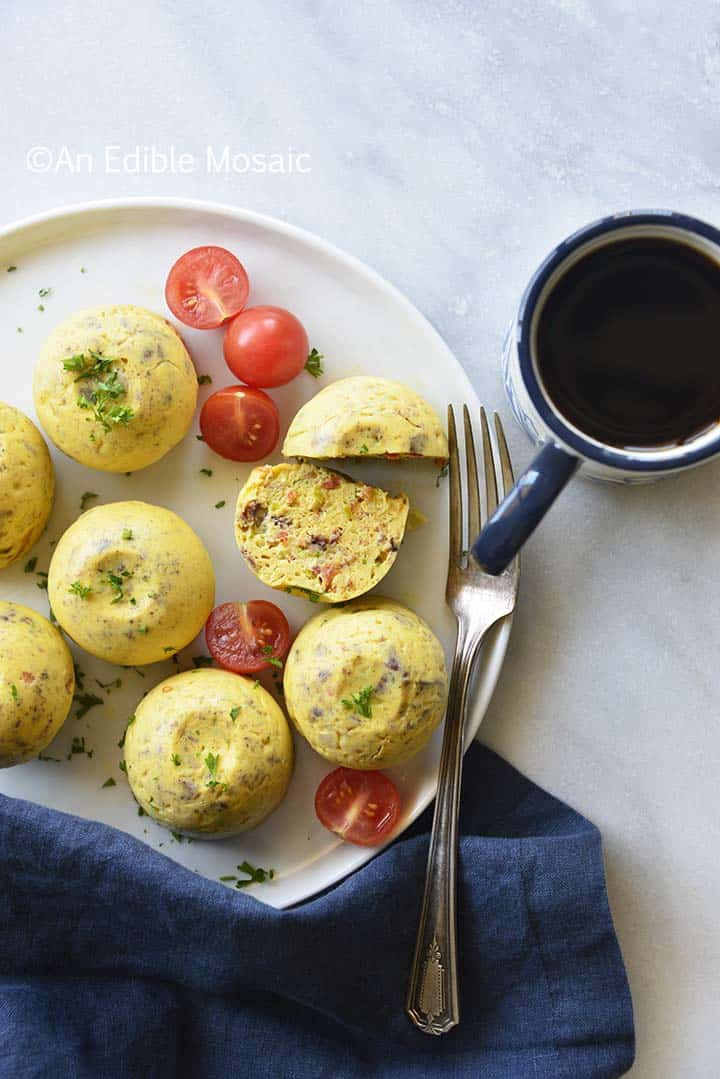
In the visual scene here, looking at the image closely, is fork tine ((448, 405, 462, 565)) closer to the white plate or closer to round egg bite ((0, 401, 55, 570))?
the white plate

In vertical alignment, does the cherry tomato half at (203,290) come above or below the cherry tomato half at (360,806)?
above

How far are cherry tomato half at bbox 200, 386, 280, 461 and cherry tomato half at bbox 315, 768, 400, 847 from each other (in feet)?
2.35

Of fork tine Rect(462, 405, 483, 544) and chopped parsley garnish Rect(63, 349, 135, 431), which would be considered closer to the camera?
chopped parsley garnish Rect(63, 349, 135, 431)

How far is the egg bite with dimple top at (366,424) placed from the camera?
1.99 meters

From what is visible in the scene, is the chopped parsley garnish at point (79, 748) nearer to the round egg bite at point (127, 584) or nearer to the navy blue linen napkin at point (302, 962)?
the navy blue linen napkin at point (302, 962)

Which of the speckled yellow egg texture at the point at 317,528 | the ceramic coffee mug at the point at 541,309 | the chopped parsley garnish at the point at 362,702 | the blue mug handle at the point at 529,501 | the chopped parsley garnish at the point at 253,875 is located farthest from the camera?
the chopped parsley garnish at the point at 253,875

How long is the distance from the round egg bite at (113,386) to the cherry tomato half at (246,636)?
1.23 ft

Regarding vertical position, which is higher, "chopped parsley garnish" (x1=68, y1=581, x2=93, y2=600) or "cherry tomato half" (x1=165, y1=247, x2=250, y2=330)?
"cherry tomato half" (x1=165, y1=247, x2=250, y2=330)

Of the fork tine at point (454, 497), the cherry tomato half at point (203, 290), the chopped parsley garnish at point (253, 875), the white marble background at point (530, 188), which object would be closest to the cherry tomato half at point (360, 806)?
the chopped parsley garnish at point (253, 875)

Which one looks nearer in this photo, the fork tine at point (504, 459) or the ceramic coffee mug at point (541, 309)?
the ceramic coffee mug at point (541, 309)

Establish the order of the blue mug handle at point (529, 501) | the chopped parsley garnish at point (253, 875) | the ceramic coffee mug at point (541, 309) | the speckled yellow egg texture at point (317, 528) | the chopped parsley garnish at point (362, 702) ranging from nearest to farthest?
the blue mug handle at point (529, 501)
the ceramic coffee mug at point (541, 309)
the chopped parsley garnish at point (362, 702)
the speckled yellow egg texture at point (317, 528)
the chopped parsley garnish at point (253, 875)

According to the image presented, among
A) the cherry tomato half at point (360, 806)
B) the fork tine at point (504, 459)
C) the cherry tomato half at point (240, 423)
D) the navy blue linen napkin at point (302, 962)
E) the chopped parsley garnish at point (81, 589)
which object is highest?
the fork tine at point (504, 459)

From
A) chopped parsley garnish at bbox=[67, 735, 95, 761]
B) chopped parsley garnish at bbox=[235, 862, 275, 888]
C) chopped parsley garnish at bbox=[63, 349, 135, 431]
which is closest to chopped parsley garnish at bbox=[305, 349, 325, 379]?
chopped parsley garnish at bbox=[63, 349, 135, 431]

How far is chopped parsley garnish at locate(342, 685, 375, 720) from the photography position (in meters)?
1.97
